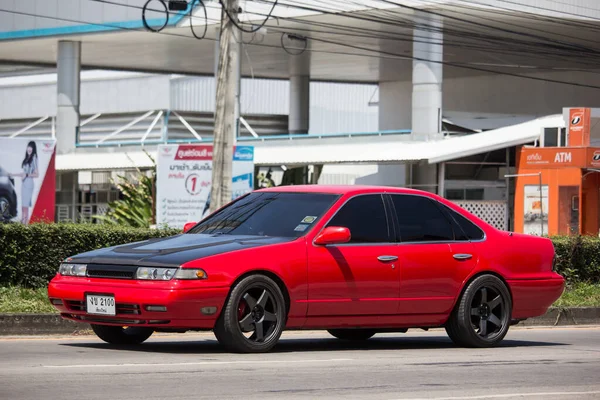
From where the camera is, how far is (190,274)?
1030 centimetres

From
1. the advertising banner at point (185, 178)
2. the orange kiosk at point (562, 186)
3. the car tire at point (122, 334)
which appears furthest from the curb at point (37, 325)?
the orange kiosk at point (562, 186)

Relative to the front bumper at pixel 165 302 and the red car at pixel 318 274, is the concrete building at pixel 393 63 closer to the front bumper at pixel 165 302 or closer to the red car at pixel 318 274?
the red car at pixel 318 274

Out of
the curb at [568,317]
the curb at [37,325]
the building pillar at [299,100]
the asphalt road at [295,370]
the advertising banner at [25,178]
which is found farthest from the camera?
the building pillar at [299,100]

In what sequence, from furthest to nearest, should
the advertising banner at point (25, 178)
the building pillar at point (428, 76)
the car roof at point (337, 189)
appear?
the building pillar at point (428, 76) < the advertising banner at point (25, 178) < the car roof at point (337, 189)

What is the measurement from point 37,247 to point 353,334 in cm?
503

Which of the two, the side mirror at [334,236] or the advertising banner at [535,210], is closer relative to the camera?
the side mirror at [334,236]

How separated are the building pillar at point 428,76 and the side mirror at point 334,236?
29.7 metres

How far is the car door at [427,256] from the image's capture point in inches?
459

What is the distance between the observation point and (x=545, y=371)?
402 inches

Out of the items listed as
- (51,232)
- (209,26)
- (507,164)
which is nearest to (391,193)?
(51,232)

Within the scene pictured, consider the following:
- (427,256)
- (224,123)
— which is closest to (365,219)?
(427,256)

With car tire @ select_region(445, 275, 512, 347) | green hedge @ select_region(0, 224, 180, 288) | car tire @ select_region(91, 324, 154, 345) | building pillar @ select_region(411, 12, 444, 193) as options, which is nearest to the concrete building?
building pillar @ select_region(411, 12, 444, 193)

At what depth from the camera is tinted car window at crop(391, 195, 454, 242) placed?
11.9m

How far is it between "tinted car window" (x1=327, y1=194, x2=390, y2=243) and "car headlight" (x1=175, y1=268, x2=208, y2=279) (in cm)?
161
